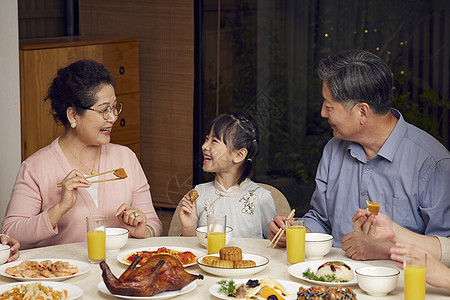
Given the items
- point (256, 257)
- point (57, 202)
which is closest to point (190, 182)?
point (57, 202)

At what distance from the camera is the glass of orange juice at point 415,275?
6.31 feet

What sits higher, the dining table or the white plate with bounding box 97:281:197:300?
the white plate with bounding box 97:281:197:300

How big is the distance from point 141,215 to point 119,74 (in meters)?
2.30

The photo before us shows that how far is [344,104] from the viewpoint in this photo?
271 cm

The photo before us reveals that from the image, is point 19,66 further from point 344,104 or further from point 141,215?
point 344,104

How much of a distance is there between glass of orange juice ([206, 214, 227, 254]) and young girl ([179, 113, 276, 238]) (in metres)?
0.59

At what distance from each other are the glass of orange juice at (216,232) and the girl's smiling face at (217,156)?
613mm

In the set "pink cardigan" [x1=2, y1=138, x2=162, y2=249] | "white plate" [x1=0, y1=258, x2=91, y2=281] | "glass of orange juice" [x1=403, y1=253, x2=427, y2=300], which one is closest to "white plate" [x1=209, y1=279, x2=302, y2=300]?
"glass of orange juice" [x1=403, y1=253, x2=427, y2=300]

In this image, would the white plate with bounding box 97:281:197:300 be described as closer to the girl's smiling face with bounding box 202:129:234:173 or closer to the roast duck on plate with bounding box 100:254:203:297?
the roast duck on plate with bounding box 100:254:203:297

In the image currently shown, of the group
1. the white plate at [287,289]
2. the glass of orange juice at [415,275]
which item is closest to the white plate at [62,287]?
the white plate at [287,289]

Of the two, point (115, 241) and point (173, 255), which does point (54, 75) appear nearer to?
point (115, 241)

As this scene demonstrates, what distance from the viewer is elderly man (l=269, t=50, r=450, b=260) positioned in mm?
2633

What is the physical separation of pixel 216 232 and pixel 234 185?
694 millimetres

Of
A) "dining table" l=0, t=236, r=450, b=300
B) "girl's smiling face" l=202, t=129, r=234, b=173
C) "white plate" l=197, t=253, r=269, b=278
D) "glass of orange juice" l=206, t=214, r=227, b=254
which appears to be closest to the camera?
"dining table" l=0, t=236, r=450, b=300
